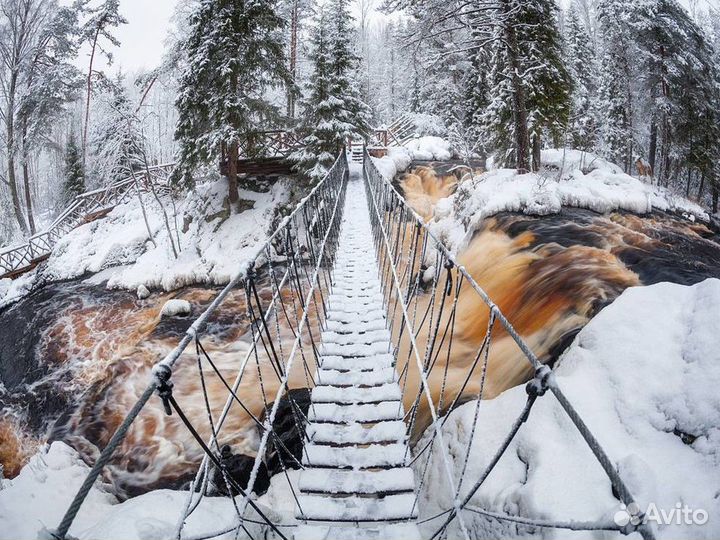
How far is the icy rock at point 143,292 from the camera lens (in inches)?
460

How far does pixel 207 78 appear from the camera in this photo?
12328 millimetres

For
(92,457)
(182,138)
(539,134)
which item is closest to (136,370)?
(92,457)

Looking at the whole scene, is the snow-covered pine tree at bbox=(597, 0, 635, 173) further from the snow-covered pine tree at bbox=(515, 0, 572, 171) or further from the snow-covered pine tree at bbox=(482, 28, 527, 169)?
the snow-covered pine tree at bbox=(482, 28, 527, 169)

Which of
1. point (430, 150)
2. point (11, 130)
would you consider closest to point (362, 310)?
point (430, 150)

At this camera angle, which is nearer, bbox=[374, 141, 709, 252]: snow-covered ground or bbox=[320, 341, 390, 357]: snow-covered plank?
bbox=[320, 341, 390, 357]: snow-covered plank

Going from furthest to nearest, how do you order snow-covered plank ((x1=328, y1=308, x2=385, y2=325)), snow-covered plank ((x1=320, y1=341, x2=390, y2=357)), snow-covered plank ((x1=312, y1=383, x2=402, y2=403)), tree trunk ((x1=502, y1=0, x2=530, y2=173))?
tree trunk ((x1=502, y1=0, x2=530, y2=173))
snow-covered plank ((x1=328, y1=308, x2=385, y2=325))
snow-covered plank ((x1=320, y1=341, x2=390, y2=357))
snow-covered plank ((x1=312, y1=383, x2=402, y2=403))

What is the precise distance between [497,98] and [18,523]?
14.4 metres

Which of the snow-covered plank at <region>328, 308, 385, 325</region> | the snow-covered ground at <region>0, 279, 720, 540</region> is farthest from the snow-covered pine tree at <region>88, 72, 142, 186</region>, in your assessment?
the snow-covered ground at <region>0, 279, 720, 540</region>

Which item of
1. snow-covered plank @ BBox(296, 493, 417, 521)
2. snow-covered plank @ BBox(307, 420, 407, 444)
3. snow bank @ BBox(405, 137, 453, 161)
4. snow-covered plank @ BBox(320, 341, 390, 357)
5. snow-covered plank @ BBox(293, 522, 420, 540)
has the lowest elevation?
snow-covered plank @ BBox(293, 522, 420, 540)

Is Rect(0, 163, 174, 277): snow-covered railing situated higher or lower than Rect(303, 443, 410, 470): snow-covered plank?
higher

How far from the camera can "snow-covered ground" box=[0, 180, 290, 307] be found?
12070 mm

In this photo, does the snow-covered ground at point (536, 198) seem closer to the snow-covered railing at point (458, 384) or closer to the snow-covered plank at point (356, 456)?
the snow-covered railing at point (458, 384)

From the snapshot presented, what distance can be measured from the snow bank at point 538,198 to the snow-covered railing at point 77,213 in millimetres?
12972

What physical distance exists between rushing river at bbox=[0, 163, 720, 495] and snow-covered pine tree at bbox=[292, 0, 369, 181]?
5583 mm
